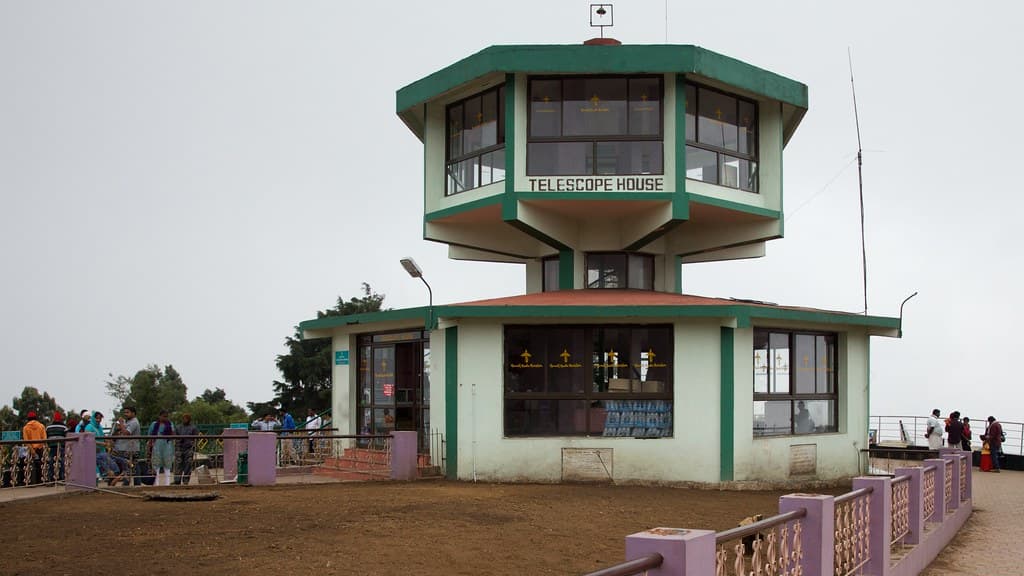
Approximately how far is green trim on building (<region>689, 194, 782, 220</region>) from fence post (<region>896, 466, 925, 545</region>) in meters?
8.51

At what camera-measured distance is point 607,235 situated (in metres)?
21.7

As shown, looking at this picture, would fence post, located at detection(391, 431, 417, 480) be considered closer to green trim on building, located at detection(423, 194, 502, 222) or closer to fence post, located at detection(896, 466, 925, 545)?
green trim on building, located at detection(423, 194, 502, 222)

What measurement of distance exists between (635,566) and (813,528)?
3839 mm

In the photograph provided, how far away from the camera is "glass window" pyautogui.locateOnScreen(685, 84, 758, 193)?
2050 cm

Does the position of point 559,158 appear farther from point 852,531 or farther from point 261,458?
point 852,531

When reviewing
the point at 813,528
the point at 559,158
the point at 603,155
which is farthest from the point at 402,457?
the point at 813,528

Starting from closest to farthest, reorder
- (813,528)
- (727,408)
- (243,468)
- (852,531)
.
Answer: (813,528)
(852,531)
(727,408)
(243,468)

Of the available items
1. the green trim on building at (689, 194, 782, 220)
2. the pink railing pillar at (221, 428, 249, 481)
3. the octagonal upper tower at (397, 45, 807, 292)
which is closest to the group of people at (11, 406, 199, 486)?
the pink railing pillar at (221, 428, 249, 481)

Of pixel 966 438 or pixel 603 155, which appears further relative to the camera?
pixel 966 438

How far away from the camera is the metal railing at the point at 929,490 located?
44.7ft

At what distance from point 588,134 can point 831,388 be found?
7401mm

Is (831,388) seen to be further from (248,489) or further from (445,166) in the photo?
(248,489)

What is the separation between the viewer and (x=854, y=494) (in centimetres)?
978

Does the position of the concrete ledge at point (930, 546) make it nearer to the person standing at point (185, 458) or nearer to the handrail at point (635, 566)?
the handrail at point (635, 566)
